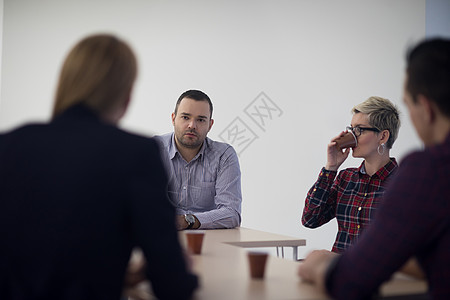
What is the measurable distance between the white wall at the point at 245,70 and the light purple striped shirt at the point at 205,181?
4.44ft

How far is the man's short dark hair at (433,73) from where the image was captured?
1204 mm

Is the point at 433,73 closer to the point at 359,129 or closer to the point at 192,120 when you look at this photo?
the point at 359,129

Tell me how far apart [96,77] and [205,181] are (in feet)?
6.73

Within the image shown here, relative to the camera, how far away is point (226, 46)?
4.64 meters

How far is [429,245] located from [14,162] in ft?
2.90

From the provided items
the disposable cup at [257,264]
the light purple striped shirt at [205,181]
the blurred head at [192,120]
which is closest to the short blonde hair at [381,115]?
the light purple striped shirt at [205,181]

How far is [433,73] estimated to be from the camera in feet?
3.98

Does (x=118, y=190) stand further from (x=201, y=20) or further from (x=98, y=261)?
(x=201, y=20)

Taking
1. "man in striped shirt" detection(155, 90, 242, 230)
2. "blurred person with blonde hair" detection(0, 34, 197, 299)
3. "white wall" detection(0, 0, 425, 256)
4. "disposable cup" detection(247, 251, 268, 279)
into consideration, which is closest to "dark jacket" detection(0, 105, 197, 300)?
"blurred person with blonde hair" detection(0, 34, 197, 299)

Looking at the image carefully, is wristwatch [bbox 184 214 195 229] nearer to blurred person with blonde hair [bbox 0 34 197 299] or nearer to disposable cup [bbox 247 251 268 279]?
disposable cup [bbox 247 251 268 279]

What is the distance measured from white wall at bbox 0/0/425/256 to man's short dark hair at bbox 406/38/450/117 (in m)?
3.36

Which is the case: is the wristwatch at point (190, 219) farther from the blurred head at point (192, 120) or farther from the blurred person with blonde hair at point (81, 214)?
the blurred person with blonde hair at point (81, 214)

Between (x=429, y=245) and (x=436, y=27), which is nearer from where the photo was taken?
(x=429, y=245)

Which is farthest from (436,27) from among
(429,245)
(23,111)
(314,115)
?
(429,245)
